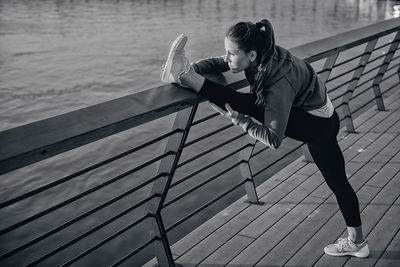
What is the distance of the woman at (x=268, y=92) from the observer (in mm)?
2219

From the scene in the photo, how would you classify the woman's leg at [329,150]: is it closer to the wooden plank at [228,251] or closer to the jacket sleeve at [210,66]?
the jacket sleeve at [210,66]

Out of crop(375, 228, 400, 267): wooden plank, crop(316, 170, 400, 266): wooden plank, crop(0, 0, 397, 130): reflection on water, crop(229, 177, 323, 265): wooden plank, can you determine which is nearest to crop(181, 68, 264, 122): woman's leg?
crop(229, 177, 323, 265): wooden plank

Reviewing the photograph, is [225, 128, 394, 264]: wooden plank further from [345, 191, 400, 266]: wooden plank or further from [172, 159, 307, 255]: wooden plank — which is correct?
[345, 191, 400, 266]: wooden plank

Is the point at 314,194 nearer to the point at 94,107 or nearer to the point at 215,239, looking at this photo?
the point at 215,239

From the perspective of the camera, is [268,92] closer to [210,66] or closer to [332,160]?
[210,66]

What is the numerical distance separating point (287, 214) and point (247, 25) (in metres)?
1.56

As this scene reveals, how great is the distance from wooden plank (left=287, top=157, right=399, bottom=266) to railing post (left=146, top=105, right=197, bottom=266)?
720 millimetres

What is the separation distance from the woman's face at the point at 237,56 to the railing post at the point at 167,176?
280mm

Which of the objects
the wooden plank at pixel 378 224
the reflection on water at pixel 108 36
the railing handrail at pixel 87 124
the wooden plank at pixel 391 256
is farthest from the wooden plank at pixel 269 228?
the reflection on water at pixel 108 36

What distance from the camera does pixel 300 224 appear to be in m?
3.22

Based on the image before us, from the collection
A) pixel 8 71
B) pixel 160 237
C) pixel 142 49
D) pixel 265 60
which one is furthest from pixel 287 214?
pixel 142 49

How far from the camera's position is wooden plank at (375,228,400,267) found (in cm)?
274

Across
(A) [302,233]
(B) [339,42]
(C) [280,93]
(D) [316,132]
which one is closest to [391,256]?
(A) [302,233]

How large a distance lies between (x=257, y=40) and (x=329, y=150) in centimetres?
73
